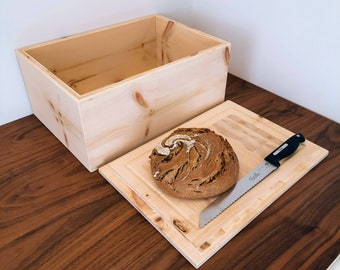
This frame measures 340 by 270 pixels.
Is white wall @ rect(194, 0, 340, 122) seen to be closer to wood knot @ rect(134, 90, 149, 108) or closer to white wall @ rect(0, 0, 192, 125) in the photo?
white wall @ rect(0, 0, 192, 125)

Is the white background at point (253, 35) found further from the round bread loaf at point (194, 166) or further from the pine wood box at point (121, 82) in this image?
the round bread loaf at point (194, 166)

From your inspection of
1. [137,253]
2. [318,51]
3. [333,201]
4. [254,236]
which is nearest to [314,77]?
[318,51]

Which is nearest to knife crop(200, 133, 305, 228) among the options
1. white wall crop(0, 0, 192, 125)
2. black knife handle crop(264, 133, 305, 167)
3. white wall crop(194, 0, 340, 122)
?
black knife handle crop(264, 133, 305, 167)

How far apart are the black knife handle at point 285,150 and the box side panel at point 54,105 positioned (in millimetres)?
325

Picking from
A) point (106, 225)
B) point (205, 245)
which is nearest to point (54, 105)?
point (106, 225)

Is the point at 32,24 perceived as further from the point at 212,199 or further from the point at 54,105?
the point at 212,199

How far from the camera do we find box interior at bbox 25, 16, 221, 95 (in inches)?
27.7

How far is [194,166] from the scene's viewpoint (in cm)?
51

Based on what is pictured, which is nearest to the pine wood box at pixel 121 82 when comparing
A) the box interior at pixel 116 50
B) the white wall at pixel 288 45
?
the box interior at pixel 116 50

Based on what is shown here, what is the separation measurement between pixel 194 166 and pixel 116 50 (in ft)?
1.37

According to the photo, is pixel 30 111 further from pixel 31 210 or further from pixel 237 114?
pixel 237 114

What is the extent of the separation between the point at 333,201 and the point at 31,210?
484 mm

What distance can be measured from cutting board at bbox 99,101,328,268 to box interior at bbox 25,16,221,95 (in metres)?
0.19

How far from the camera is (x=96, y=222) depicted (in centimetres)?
50
